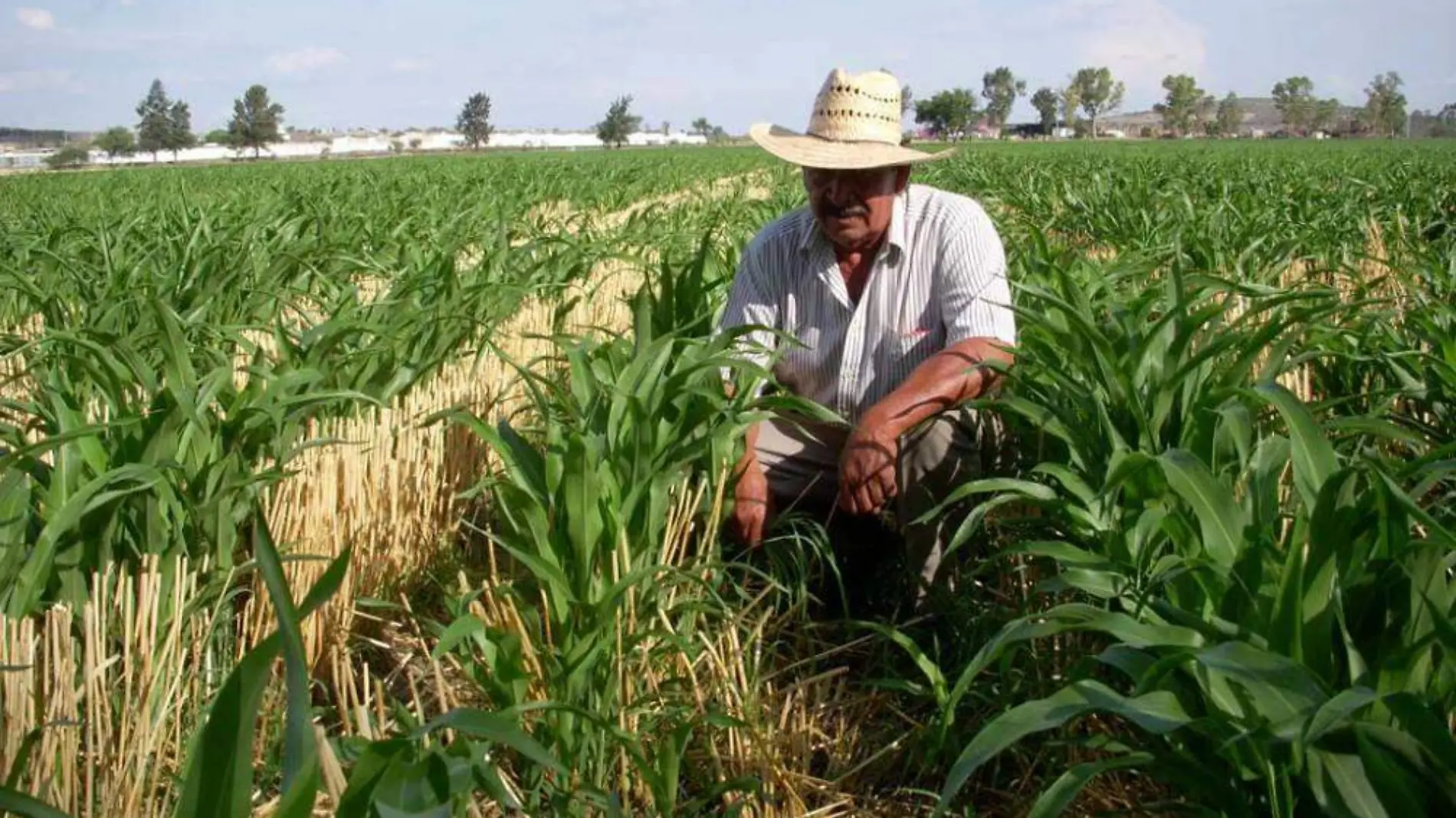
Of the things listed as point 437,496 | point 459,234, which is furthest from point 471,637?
point 459,234

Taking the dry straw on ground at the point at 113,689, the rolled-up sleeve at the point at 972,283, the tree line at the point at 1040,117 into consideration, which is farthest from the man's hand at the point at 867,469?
the tree line at the point at 1040,117

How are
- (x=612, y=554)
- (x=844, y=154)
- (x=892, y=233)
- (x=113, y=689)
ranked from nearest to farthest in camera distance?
(x=113, y=689)
(x=612, y=554)
(x=844, y=154)
(x=892, y=233)

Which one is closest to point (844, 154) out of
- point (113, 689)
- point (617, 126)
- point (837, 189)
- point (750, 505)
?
point (837, 189)

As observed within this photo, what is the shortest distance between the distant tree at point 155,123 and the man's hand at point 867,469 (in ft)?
350

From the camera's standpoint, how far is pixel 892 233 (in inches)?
113

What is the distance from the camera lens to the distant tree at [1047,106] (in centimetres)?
10850

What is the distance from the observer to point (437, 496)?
3025 mm

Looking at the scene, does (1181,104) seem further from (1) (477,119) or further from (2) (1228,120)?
(1) (477,119)

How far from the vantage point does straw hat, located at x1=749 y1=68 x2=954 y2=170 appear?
2732 mm

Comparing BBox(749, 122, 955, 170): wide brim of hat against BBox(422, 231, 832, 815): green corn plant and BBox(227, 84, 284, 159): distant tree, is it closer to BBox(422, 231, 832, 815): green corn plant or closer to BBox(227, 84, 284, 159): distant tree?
BBox(422, 231, 832, 815): green corn plant

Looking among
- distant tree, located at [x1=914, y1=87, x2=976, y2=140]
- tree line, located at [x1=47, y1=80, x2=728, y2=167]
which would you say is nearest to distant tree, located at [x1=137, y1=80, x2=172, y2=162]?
tree line, located at [x1=47, y1=80, x2=728, y2=167]

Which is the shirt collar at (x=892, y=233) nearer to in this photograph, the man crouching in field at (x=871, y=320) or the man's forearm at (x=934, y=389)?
the man crouching in field at (x=871, y=320)

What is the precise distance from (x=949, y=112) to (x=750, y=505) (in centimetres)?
9420

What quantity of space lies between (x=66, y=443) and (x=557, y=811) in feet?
3.81
